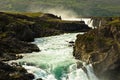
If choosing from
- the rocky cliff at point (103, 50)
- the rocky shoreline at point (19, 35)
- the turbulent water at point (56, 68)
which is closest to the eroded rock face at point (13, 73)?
the rocky shoreline at point (19, 35)

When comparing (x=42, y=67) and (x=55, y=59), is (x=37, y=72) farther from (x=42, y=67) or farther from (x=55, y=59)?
(x=55, y=59)

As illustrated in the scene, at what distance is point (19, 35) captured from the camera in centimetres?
12444

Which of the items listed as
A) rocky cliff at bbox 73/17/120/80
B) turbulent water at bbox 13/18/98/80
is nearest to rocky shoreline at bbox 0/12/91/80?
turbulent water at bbox 13/18/98/80

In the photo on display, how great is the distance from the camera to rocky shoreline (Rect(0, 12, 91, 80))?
72000mm

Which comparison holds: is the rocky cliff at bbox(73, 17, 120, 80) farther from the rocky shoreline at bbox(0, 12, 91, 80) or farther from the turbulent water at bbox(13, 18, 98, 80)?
the rocky shoreline at bbox(0, 12, 91, 80)

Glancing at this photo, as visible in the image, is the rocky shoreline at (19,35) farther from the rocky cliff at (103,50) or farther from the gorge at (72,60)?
the rocky cliff at (103,50)

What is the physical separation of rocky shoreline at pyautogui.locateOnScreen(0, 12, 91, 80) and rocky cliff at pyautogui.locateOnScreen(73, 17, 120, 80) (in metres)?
15.1

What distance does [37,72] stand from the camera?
74375 mm

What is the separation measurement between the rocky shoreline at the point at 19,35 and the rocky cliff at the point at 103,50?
595 inches

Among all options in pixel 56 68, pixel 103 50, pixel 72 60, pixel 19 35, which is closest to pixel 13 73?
pixel 56 68

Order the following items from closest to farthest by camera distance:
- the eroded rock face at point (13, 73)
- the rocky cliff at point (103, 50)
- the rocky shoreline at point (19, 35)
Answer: the eroded rock face at point (13, 73), the rocky shoreline at point (19, 35), the rocky cliff at point (103, 50)

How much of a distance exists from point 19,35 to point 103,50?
172 feet

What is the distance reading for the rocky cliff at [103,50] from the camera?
7550 centimetres

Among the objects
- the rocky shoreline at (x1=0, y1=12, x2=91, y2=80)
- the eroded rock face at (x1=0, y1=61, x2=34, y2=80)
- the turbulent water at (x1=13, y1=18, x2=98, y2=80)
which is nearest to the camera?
the eroded rock face at (x1=0, y1=61, x2=34, y2=80)
